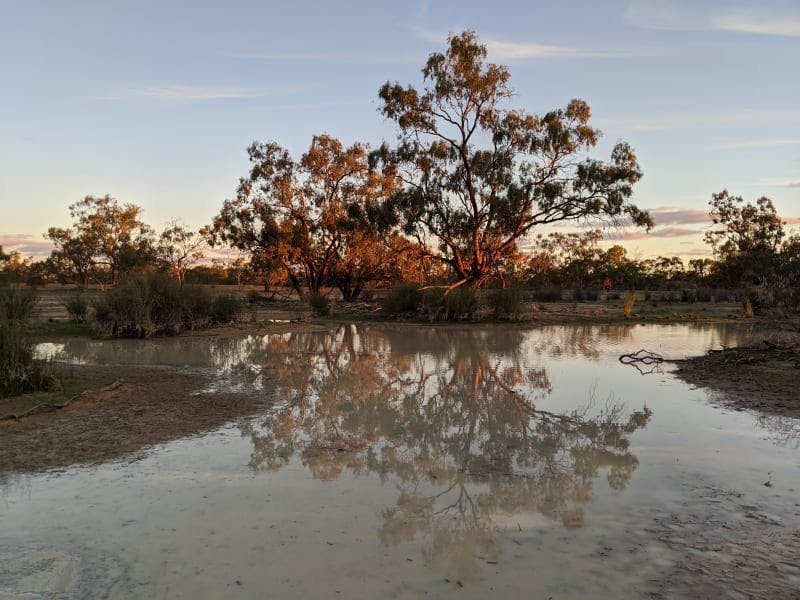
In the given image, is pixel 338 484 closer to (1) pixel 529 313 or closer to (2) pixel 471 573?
(2) pixel 471 573

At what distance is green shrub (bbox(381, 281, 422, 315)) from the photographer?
24984mm

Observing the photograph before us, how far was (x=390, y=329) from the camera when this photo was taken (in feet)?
71.2

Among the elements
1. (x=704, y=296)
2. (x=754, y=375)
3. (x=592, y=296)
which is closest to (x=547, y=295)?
(x=592, y=296)

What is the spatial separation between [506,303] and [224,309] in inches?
426

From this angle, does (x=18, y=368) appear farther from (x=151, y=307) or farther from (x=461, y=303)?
(x=461, y=303)

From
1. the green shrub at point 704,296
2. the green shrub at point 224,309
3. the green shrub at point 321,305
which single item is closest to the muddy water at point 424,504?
the green shrub at point 224,309

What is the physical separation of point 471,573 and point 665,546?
1.35m

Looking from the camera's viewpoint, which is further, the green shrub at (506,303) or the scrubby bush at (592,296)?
the scrubby bush at (592,296)

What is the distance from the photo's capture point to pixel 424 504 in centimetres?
473

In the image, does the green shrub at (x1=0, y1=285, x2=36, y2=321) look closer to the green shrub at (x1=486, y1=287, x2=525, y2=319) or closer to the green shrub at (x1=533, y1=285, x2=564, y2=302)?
the green shrub at (x1=486, y1=287, x2=525, y2=319)

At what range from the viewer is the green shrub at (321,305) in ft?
88.9

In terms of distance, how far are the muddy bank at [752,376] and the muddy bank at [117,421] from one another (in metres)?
6.97

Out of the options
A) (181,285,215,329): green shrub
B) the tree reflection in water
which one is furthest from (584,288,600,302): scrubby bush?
the tree reflection in water

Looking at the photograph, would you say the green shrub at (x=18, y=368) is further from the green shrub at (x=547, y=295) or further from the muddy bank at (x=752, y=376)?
the green shrub at (x=547, y=295)
